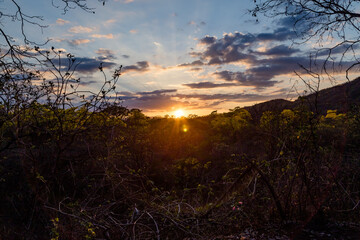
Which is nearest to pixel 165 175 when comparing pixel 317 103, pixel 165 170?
pixel 165 170

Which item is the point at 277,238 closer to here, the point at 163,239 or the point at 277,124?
the point at 163,239

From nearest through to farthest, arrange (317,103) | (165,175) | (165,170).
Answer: (317,103) → (165,175) → (165,170)

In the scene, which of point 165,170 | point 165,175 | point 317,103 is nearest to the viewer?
point 317,103

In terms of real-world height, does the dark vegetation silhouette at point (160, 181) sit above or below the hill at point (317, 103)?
below

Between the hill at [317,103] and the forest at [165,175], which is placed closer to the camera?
the forest at [165,175]

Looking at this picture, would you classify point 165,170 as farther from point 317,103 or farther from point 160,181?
point 317,103

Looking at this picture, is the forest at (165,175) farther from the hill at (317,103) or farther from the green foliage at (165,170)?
the hill at (317,103)

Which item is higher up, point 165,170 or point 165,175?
point 165,170

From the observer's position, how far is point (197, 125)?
20703 mm

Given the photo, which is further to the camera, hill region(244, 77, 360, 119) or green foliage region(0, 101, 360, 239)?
hill region(244, 77, 360, 119)

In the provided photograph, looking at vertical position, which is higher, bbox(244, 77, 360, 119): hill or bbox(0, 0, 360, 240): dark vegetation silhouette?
bbox(244, 77, 360, 119): hill

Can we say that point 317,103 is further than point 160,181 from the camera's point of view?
No

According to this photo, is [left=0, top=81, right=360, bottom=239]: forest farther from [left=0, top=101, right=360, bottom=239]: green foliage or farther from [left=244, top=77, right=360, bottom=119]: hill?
[left=244, top=77, right=360, bottom=119]: hill

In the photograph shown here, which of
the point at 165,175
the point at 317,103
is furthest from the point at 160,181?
the point at 317,103
